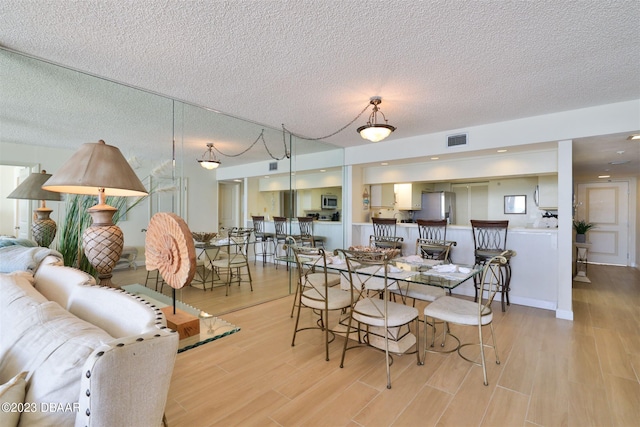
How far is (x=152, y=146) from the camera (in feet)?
9.60

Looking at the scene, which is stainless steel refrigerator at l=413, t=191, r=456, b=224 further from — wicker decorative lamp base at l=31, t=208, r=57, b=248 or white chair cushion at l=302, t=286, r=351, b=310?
wicker decorative lamp base at l=31, t=208, r=57, b=248

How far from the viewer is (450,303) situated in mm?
2475

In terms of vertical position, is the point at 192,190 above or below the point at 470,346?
above

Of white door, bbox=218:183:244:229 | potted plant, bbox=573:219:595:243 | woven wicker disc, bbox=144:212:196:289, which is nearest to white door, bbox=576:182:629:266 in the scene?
potted plant, bbox=573:219:595:243

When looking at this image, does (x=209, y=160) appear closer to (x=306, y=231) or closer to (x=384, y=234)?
(x=306, y=231)

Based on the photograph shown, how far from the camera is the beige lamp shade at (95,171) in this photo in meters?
1.38

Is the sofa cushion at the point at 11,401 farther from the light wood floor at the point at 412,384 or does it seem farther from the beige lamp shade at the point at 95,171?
the light wood floor at the point at 412,384

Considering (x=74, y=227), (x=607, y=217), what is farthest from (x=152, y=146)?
(x=607, y=217)

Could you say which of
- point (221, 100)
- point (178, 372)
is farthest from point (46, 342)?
point (221, 100)

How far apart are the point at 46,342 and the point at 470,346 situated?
3029 mm

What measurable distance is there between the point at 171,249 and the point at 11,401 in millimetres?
647

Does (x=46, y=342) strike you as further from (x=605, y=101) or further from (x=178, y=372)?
(x=605, y=101)

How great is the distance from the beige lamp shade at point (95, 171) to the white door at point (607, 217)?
9.35 m

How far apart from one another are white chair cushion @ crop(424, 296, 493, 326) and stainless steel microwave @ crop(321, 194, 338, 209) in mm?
3795
